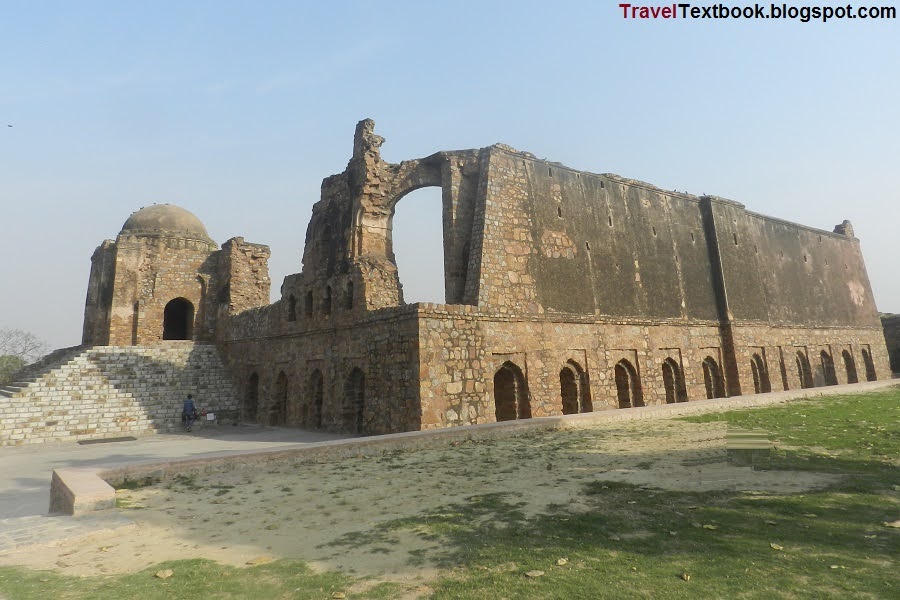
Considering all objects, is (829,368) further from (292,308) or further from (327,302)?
(292,308)

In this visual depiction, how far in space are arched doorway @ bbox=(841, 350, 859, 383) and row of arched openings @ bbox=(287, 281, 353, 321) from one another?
26.3 meters

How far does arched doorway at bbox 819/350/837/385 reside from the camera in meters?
25.0

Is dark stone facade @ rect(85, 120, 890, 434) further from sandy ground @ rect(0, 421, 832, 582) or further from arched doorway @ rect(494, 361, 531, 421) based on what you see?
sandy ground @ rect(0, 421, 832, 582)

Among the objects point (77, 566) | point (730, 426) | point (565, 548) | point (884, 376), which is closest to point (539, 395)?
point (730, 426)

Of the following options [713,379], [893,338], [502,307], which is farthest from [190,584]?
[893,338]

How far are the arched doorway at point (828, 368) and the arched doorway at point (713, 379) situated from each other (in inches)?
363

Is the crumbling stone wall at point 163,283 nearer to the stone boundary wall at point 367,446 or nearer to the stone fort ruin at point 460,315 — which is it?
the stone fort ruin at point 460,315

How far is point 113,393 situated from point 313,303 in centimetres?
753

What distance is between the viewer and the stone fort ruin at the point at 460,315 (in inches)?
540

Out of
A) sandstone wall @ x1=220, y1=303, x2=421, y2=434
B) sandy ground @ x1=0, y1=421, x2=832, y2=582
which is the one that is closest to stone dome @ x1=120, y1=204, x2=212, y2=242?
sandstone wall @ x1=220, y1=303, x2=421, y2=434

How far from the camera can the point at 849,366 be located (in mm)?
26531

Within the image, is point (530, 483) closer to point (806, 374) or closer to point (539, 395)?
point (539, 395)

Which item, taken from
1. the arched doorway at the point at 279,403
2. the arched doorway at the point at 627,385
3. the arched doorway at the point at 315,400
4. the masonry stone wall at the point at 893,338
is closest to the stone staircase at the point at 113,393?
the arched doorway at the point at 279,403

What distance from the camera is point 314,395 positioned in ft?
52.3
